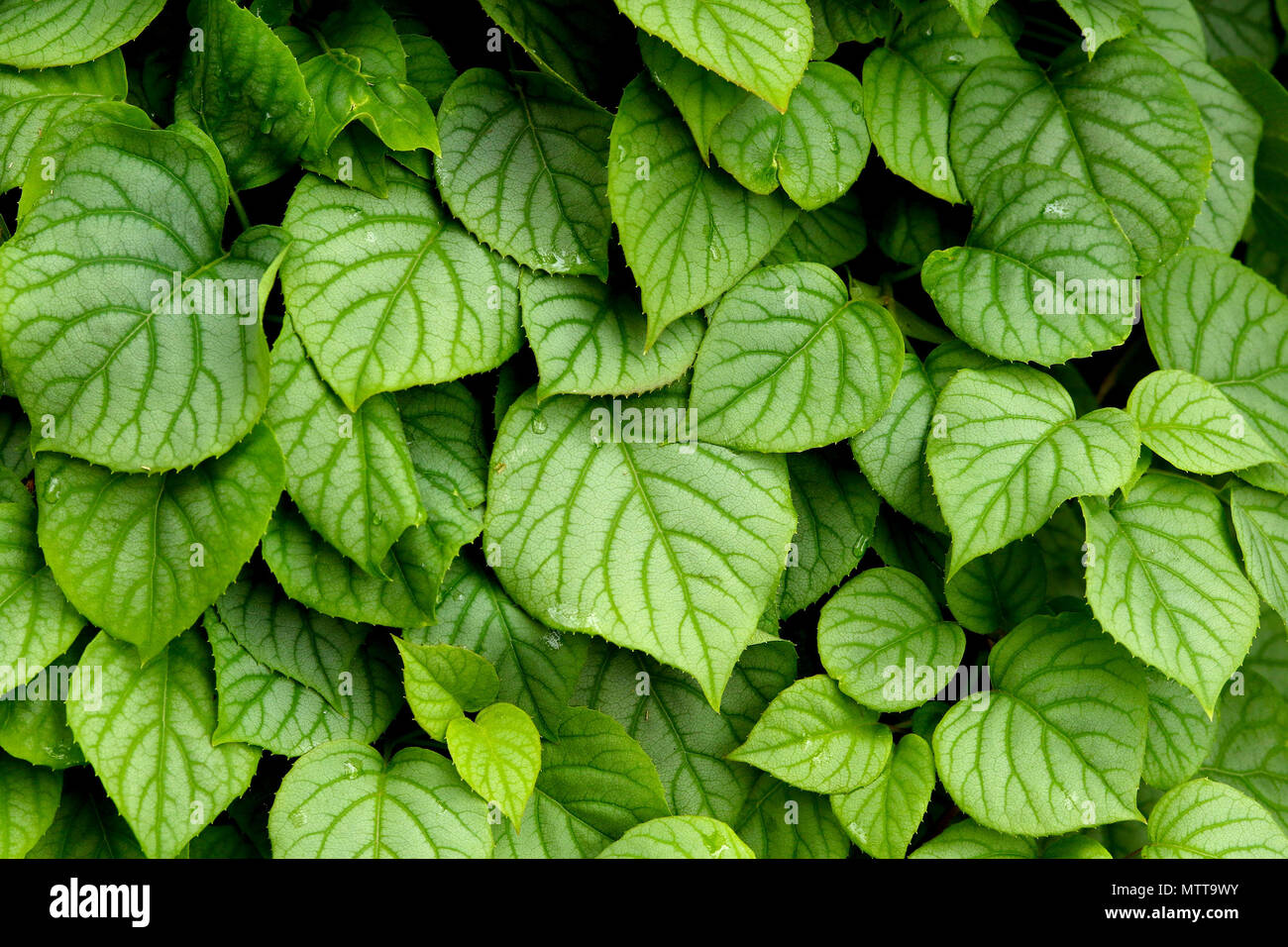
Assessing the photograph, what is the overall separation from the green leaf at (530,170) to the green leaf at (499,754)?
546mm

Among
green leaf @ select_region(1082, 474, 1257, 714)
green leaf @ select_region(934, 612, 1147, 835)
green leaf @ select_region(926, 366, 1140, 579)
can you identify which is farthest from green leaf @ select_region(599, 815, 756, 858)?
green leaf @ select_region(1082, 474, 1257, 714)

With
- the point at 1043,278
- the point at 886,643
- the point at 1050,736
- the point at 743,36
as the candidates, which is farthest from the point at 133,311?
the point at 1050,736

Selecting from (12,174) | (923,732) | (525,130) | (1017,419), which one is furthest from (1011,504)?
(12,174)

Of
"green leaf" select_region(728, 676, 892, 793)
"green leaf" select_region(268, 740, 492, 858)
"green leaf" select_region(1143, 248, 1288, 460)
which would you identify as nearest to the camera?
"green leaf" select_region(268, 740, 492, 858)

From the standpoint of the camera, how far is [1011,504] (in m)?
1.19

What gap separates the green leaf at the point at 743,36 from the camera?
1044 mm

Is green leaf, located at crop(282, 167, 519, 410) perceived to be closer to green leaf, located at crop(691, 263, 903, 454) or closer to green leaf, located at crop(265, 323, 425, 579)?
green leaf, located at crop(265, 323, 425, 579)

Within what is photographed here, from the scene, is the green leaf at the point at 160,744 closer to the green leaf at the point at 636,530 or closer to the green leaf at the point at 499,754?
the green leaf at the point at 499,754

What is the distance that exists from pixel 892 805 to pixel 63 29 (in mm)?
1352

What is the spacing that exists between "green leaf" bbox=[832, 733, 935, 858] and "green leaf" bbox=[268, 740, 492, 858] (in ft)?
1.52

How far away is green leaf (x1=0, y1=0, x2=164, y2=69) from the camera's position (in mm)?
1103

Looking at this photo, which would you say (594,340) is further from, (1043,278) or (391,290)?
(1043,278)

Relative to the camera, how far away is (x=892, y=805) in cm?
128

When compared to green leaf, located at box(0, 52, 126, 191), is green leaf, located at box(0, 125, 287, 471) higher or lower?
lower
